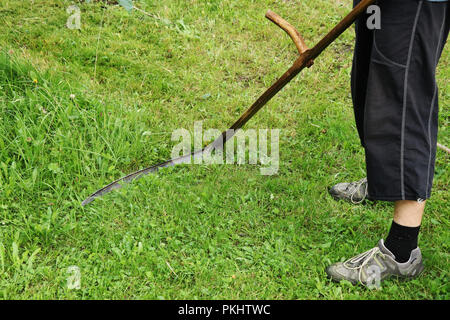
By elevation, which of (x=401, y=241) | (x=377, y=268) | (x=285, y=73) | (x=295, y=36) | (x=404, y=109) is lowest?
(x=377, y=268)

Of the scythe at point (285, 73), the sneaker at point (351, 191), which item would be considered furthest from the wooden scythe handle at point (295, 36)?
the sneaker at point (351, 191)

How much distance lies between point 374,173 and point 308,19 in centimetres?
316

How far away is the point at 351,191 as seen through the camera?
2855mm

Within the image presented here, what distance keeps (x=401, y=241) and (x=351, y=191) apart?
0.68 metres

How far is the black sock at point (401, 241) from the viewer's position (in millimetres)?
2189

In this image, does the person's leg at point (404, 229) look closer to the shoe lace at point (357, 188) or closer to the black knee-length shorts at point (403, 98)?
the black knee-length shorts at point (403, 98)

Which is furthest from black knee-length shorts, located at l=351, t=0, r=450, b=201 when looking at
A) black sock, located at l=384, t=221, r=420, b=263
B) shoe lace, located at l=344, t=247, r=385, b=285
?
shoe lace, located at l=344, t=247, r=385, b=285

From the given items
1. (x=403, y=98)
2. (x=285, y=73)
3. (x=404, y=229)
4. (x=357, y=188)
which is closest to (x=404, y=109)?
(x=403, y=98)

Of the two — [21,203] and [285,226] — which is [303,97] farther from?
[21,203]

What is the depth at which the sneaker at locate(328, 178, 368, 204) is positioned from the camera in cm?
284

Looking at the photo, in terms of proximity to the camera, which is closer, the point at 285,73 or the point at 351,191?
the point at 285,73

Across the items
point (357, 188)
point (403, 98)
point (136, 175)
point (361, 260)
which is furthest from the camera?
point (136, 175)

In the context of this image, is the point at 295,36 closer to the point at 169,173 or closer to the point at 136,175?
the point at 169,173

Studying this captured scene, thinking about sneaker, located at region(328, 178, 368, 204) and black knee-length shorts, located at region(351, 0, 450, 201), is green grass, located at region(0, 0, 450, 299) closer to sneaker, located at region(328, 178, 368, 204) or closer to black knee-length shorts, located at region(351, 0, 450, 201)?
sneaker, located at region(328, 178, 368, 204)
